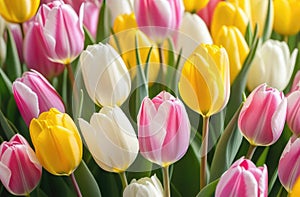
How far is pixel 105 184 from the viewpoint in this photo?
0.54 m

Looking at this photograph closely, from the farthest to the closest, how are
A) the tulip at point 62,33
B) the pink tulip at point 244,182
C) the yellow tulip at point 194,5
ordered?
the yellow tulip at point 194,5
the tulip at point 62,33
the pink tulip at point 244,182

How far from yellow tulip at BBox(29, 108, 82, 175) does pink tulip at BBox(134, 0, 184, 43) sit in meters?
0.14

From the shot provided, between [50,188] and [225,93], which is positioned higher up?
[225,93]

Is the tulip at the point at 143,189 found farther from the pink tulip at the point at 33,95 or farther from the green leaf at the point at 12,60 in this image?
the green leaf at the point at 12,60

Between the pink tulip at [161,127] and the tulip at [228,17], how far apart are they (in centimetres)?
19

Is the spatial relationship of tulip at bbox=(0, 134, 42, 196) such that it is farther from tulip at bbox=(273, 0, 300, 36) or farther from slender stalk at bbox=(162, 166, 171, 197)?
tulip at bbox=(273, 0, 300, 36)

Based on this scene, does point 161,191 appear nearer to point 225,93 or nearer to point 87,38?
point 225,93

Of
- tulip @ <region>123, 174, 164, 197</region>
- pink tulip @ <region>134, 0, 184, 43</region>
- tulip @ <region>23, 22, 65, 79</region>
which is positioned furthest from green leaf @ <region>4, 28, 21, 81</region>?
tulip @ <region>123, 174, 164, 197</region>

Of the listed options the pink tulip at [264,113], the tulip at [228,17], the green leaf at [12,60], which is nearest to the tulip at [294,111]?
the pink tulip at [264,113]

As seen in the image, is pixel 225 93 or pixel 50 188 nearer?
pixel 225 93

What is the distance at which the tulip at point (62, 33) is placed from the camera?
0.51 m

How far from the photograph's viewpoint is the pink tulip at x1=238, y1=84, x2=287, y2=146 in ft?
1.48

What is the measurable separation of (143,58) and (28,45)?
0.32ft

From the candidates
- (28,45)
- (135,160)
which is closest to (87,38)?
(28,45)
